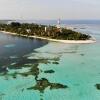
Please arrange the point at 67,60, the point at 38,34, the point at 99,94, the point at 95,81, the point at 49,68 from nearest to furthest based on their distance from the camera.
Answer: the point at 99,94 → the point at 95,81 → the point at 49,68 → the point at 67,60 → the point at 38,34

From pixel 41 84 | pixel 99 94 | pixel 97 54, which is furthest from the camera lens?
pixel 97 54

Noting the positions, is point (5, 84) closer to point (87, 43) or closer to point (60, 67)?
point (60, 67)

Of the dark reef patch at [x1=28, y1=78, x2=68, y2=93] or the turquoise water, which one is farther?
the dark reef patch at [x1=28, y1=78, x2=68, y2=93]

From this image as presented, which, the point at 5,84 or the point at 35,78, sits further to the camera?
the point at 35,78

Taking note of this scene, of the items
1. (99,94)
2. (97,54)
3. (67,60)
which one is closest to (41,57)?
(67,60)

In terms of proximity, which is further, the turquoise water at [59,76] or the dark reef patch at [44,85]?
the dark reef patch at [44,85]

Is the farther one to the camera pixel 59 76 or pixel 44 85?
pixel 59 76

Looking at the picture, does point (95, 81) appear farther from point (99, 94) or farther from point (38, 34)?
point (38, 34)
